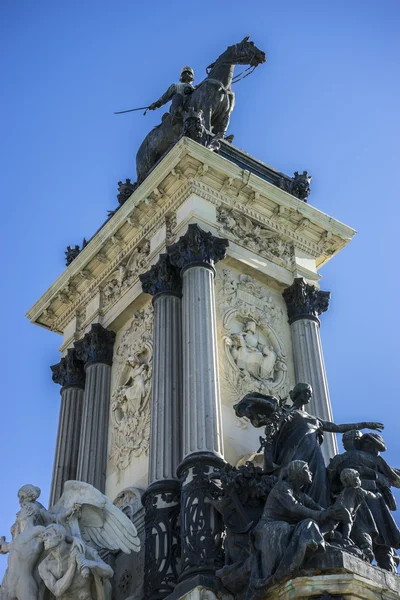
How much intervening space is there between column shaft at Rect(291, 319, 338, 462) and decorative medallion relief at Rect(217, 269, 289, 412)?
258 millimetres

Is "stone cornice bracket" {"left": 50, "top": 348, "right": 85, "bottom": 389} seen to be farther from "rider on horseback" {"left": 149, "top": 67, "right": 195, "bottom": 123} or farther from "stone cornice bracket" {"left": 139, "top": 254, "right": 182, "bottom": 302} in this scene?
"rider on horseback" {"left": 149, "top": 67, "right": 195, "bottom": 123}

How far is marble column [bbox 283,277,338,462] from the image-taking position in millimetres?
15445

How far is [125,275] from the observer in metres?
17.4

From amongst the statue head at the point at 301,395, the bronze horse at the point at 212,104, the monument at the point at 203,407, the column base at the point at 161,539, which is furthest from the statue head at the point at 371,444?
the bronze horse at the point at 212,104

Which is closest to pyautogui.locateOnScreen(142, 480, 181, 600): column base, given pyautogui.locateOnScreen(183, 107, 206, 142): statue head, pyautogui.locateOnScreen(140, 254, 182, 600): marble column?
pyautogui.locateOnScreen(140, 254, 182, 600): marble column

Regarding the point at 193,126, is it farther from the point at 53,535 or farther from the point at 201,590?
the point at 201,590

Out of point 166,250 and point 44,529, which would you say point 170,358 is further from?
point 44,529

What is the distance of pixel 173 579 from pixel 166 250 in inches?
224

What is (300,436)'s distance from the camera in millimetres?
12508

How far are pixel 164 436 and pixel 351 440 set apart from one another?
278 centimetres

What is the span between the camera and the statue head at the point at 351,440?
1274 cm

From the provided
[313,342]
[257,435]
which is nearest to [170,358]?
[257,435]

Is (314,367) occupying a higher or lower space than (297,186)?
lower

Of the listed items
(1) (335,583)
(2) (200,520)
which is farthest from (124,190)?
(1) (335,583)
